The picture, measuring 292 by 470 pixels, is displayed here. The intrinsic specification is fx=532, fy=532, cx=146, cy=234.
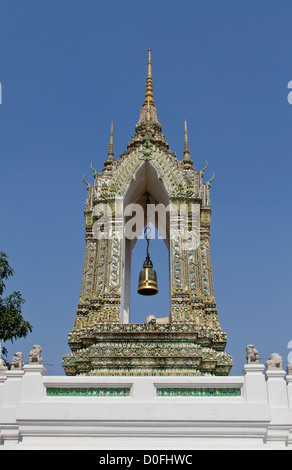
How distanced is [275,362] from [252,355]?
1.50 ft

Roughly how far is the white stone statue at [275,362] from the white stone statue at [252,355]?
228mm

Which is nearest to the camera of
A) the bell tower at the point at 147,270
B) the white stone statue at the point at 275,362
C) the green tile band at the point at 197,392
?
the green tile band at the point at 197,392

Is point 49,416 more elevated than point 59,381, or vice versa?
point 59,381

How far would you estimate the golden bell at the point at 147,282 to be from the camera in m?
16.1

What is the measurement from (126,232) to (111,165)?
232cm

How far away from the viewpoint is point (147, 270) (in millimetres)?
16453

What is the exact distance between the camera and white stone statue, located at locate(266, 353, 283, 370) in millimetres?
10391

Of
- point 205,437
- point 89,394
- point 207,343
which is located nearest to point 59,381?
point 89,394

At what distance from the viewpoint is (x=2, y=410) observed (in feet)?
33.1

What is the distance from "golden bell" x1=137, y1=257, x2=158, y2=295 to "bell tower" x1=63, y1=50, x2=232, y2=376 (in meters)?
0.03

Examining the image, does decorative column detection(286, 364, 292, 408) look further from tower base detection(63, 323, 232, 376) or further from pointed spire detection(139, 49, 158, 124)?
pointed spire detection(139, 49, 158, 124)

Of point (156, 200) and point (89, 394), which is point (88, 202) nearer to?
point (156, 200)

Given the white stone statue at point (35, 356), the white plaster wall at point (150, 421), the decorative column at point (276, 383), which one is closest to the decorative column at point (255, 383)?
the white plaster wall at point (150, 421)

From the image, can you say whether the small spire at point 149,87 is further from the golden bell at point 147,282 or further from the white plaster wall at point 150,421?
the white plaster wall at point 150,421
